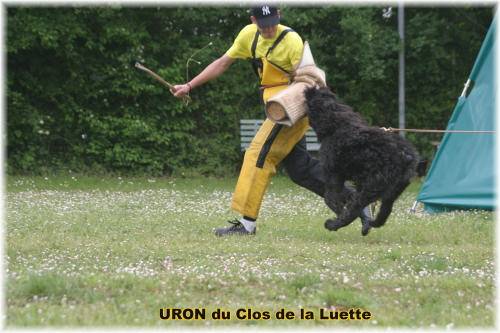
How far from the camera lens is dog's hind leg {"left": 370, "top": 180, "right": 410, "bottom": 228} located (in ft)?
13.7

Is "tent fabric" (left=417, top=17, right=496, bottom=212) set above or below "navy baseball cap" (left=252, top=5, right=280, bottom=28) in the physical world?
below

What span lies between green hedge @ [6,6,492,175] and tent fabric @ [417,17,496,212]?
5068 mm

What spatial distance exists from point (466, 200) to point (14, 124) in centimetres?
930

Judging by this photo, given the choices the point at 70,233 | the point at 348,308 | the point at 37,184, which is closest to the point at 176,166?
the point at 37,184

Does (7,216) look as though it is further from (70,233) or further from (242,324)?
(242,324)

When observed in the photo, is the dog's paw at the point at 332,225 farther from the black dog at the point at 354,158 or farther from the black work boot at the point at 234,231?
the black work boot at the point at 234,231

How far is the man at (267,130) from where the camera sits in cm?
466

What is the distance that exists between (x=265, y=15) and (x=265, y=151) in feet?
4.02

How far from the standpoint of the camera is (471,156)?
6301 mm

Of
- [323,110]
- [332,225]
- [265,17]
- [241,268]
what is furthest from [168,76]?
[241,268]

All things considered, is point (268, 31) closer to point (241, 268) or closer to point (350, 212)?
point (350, 212)

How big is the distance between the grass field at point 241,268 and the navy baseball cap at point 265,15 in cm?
195

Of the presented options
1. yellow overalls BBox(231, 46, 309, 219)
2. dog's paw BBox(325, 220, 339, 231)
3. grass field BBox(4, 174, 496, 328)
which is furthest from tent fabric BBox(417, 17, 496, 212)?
dog's paw BBox(325, 220, 339, 231)

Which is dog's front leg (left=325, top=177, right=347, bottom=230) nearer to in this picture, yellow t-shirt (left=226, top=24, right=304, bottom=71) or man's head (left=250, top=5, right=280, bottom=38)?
yellow t-shirt (left=226, top=24, right=304, bottom=71)
